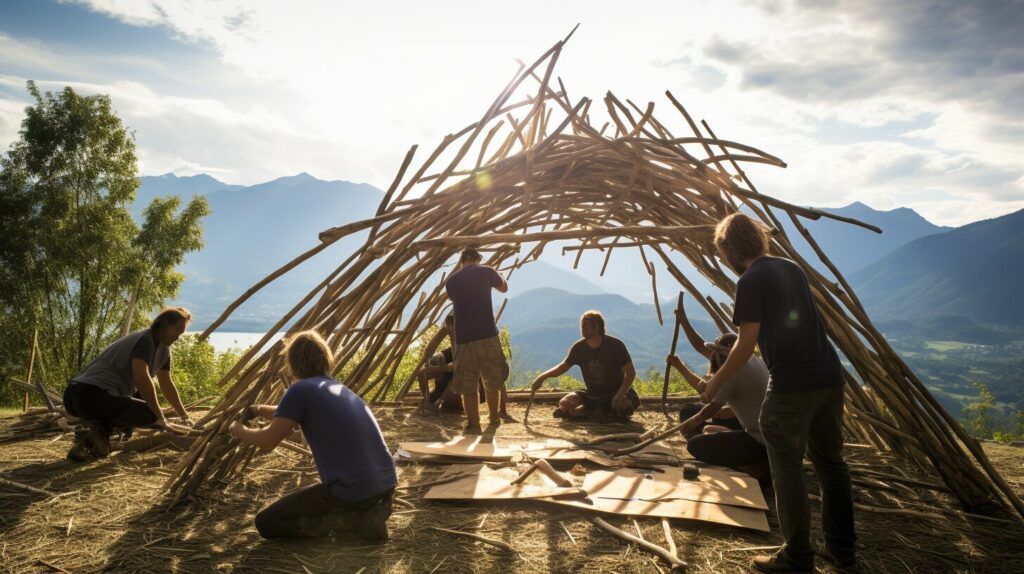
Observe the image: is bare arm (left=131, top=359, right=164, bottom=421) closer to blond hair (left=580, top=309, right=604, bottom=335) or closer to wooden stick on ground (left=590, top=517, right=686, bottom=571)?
wooden stick on ground (left=590, top=517, right=686, bottom=571)

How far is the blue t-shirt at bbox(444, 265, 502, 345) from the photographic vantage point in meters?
6.45

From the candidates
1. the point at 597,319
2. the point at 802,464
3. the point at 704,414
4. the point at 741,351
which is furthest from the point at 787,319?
the point at 597,319

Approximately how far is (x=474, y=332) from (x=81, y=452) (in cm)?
368

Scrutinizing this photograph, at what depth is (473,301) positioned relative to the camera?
6.44 metres

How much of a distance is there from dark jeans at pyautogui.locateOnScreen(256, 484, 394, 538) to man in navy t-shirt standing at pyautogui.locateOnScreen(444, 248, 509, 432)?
3.13 meters

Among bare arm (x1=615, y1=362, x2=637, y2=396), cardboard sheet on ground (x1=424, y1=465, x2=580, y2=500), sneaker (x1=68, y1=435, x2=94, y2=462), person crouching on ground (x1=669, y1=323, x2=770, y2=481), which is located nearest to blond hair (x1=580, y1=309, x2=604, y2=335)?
bare arm (x1=615, y1=362, x2=637, y2=396)

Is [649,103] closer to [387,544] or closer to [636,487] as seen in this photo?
[636,487]

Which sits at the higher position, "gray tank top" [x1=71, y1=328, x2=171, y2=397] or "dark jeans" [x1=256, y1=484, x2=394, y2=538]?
"gray tank top" [x1=71, y1=328, x2=171, y2=397]

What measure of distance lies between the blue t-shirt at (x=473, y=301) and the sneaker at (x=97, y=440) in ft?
11.0

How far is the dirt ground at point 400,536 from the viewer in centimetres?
313

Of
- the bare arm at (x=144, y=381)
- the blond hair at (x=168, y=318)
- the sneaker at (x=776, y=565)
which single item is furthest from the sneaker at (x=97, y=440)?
the sneaker at (x=776, y=565)

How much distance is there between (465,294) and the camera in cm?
647

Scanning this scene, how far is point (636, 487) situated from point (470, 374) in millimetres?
2677

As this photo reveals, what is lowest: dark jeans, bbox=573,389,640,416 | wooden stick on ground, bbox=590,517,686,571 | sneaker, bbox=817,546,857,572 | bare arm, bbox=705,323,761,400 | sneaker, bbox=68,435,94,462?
sneaker, bbox=68,435,94,462
